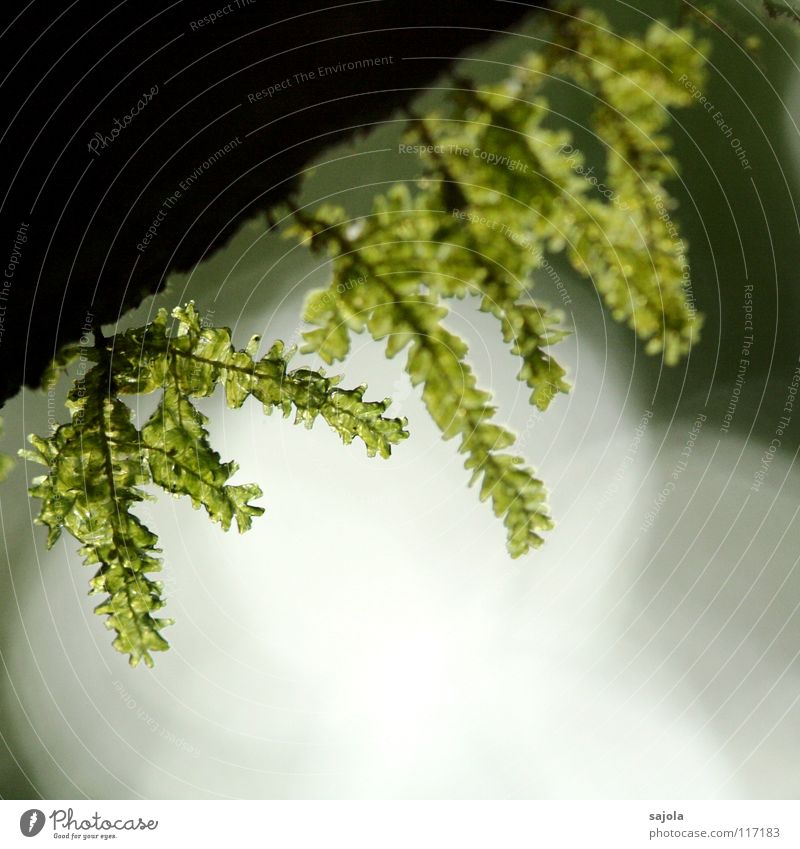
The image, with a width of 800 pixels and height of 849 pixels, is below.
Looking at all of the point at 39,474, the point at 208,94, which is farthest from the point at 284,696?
the point at 208,94

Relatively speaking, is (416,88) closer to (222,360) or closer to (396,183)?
(396,183)
